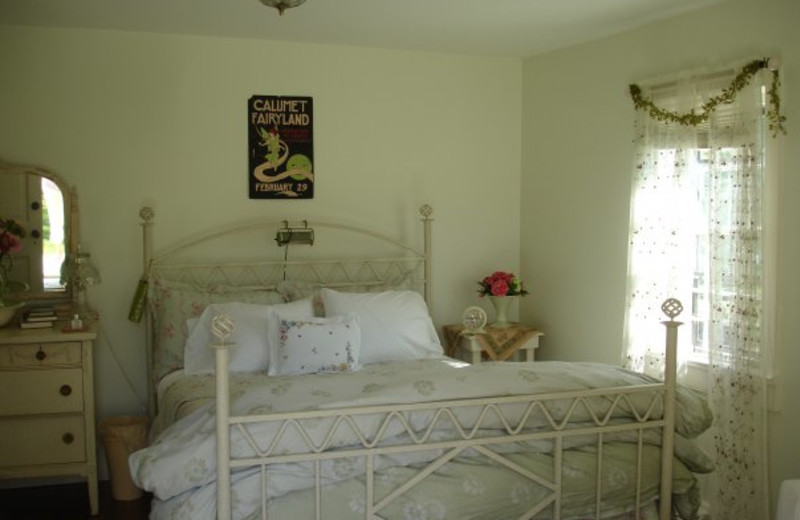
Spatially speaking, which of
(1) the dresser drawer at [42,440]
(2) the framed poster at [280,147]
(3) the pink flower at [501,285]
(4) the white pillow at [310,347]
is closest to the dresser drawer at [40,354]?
(1) the dresser drawer at [42,440]

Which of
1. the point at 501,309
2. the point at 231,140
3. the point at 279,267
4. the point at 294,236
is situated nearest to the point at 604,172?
the point at 501,309

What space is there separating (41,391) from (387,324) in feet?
5.49

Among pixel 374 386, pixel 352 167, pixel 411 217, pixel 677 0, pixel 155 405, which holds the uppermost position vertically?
pixel 677 0

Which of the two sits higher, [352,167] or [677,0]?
[677,0]

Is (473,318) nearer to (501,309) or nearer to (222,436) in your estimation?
(501,309)

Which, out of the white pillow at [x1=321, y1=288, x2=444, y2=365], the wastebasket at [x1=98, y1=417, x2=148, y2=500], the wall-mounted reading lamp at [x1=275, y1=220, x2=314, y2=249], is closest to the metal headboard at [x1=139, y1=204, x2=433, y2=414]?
the wall-mounted reading lamp at [x1=275, y1=220, x2=314, y2=249]

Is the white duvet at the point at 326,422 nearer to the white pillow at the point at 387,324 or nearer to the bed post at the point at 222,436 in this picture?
the bed post at the point at 222,436

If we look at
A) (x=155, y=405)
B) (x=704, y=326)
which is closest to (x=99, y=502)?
(x=155, y=405)

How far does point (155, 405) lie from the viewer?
4086 mm

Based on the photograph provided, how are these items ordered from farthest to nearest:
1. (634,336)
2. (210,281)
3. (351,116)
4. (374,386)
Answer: (351,116) < (210,281) < (634,336) < (374,386)

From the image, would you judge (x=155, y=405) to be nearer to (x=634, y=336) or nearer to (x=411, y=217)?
(x=411, y=217)

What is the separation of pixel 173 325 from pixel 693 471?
2.51 metres

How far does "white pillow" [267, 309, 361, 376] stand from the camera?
11.5 ft

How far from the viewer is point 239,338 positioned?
3.67 m
